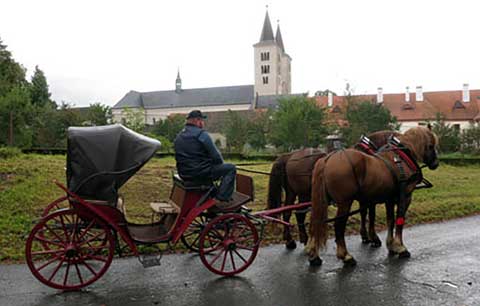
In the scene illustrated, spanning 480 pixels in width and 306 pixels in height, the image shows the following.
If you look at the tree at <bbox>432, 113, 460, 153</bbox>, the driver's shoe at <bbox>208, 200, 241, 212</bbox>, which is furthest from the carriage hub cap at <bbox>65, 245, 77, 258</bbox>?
the tree at <bbox>432, 113, 460, 153</bbox>

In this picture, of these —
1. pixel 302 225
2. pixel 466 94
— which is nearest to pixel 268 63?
pixel 466 94

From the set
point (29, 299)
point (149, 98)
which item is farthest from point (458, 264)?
point (149, 98)

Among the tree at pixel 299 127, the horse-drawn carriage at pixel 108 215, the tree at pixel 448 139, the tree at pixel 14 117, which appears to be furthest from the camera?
the tree at pixel 299 127

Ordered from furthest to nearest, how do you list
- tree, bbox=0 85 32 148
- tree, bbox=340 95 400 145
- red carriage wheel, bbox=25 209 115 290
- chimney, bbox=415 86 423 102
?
chimney, bbox=415 86 423 102 < tree, bbox=340 95 400 145 < tree, bbox=0 85 32 148 < red carriage wheel, bbox=25 209 115 290

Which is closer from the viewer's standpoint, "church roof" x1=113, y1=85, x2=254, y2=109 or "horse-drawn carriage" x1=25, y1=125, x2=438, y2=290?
"horse-drawn carriage" x1=25, y1=125, x2=438, y2=290

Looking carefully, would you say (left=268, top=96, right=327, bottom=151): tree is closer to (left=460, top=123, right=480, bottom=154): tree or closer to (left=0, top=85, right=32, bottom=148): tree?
(left=460, top=123, right=480, bottom=154): tree

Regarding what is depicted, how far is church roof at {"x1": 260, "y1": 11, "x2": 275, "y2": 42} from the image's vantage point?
9243cm

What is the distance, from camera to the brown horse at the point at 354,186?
5480 mm

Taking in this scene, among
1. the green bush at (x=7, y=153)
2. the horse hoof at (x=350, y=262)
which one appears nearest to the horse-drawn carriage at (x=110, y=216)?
the horse hoof at (x=350, y=262)

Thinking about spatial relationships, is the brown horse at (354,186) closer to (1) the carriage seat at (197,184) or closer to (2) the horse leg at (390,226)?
(2) the horse leg at (390,226)

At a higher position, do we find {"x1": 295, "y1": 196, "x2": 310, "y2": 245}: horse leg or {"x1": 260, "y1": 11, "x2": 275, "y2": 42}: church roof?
{"x1": 260, "y1": 11, "x2": 275, "y2": 42}: church roof

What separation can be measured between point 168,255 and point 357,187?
109 inches

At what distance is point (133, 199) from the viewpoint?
379 inches

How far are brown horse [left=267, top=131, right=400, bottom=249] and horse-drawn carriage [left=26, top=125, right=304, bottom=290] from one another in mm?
1127
